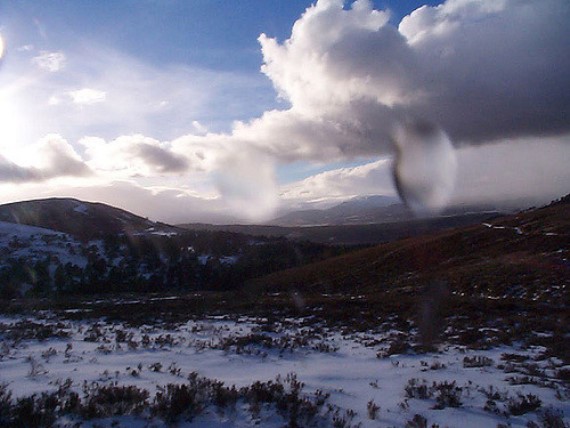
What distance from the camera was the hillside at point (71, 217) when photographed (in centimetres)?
13962

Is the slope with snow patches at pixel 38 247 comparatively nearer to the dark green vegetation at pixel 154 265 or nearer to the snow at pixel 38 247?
the snow at pixel 38 247

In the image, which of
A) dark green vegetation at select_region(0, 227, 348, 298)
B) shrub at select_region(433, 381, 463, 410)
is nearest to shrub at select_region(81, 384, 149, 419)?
shrub at select_region(433, 381, 463, 410)

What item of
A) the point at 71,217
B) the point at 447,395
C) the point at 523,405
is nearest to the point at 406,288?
the point at 447,395

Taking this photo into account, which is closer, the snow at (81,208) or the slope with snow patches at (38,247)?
the slope with snow patches at (38,247)

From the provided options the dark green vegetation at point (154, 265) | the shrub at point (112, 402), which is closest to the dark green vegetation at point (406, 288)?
the dark green vegetation at point (154, 265)

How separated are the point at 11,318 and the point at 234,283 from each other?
140 ft

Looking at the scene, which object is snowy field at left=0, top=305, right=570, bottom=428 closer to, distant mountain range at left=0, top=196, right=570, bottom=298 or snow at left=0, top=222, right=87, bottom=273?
distant mountain range at left=0, top=196, right=570, bottom=298

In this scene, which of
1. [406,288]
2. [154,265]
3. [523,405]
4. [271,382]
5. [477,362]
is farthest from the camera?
[154,265]

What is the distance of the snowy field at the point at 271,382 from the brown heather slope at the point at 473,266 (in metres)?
13.3

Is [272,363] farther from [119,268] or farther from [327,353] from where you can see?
[119,268]

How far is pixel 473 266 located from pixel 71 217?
15330cm

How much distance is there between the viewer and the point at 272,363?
374 inches

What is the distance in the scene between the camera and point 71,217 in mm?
152250

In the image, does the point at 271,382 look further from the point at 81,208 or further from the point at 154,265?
the point at 81,208
